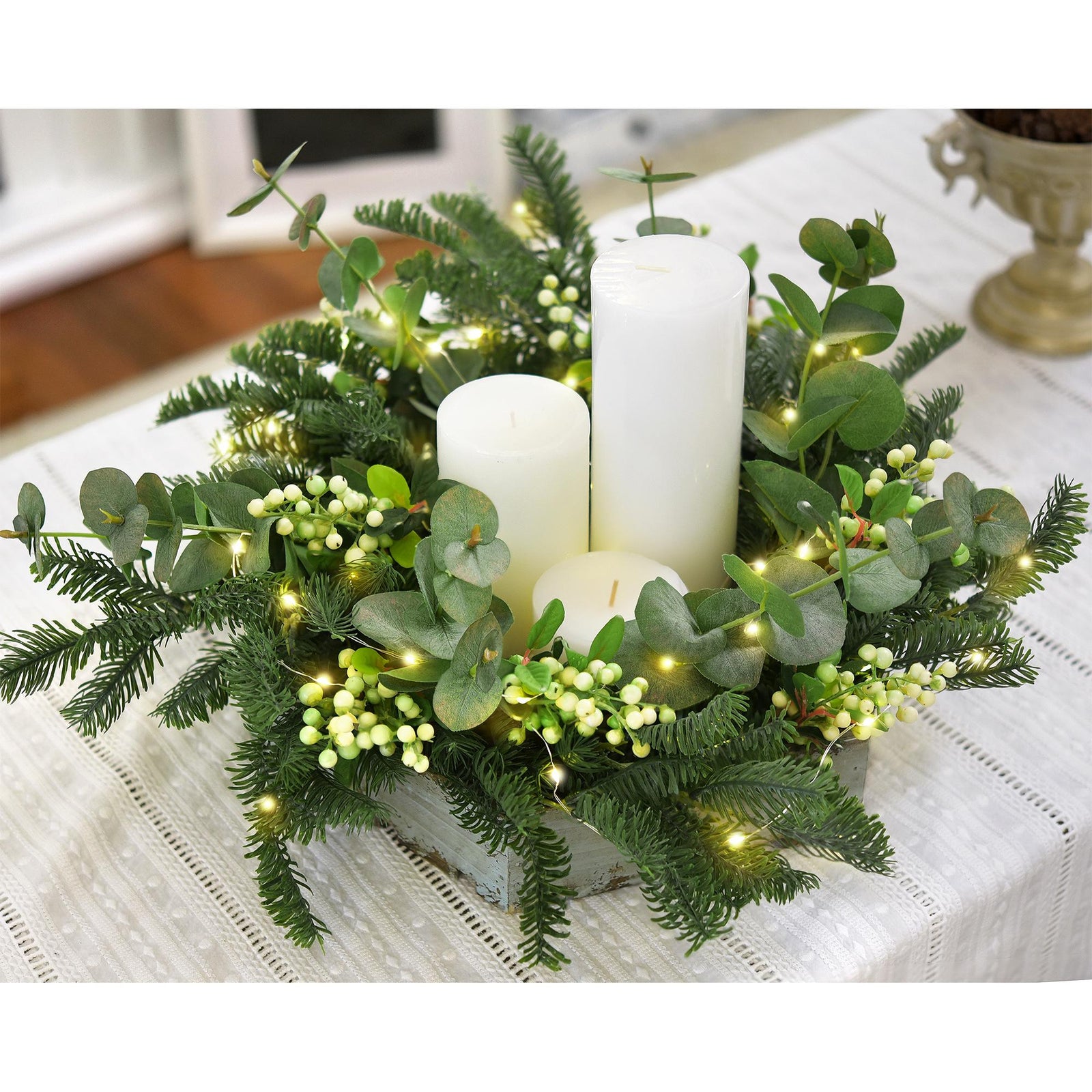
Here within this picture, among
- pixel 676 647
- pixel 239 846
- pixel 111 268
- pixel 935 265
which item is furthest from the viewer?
pixel 111 268

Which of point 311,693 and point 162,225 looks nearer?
point 311,693

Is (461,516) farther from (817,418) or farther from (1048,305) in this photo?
(1048,305)

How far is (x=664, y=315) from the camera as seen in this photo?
1.58 ft

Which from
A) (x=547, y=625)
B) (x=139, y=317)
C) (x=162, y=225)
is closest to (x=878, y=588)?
(x=547, y=625)

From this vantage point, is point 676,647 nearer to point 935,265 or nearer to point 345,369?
point 345,369

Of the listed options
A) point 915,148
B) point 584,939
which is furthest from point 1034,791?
point 915,148

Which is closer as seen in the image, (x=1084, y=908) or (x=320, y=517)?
(x=320, y=517)

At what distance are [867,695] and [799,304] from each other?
17cm

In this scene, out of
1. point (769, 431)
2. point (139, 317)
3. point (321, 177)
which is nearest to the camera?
point (769, 431)

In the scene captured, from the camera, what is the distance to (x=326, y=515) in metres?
0.50

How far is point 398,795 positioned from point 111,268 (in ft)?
5.65

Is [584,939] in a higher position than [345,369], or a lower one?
lower

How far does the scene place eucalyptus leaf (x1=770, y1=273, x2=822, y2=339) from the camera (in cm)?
52

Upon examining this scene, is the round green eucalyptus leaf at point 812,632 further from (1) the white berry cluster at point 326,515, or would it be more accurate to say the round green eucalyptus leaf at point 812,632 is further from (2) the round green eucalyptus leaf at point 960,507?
(1) the white berry cluster at point 326,515
